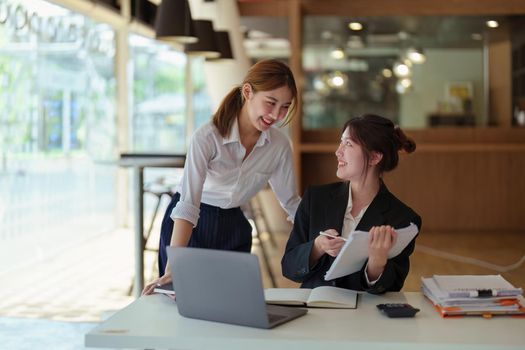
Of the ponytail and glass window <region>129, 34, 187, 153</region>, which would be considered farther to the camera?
glass window <region>129, 34, 187, 153</region>

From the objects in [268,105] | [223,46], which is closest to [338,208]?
[268,105]

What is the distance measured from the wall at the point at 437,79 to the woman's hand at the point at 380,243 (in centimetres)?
674

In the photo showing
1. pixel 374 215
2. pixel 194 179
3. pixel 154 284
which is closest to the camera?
pixel 154 284

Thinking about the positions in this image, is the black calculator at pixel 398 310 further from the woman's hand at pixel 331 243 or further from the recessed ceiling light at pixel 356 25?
the recessed ceiling light at pixel 356 25

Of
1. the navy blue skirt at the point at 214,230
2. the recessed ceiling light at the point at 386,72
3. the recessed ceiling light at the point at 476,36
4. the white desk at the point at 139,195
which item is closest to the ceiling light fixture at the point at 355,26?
the recessed ceiling light at the point at 386,72

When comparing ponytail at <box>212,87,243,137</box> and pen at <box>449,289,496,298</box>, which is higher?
ponytail at <box>212,87,243,137</box>

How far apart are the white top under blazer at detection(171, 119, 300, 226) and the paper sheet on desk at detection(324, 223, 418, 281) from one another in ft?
2.21

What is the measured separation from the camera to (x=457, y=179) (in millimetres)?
8406

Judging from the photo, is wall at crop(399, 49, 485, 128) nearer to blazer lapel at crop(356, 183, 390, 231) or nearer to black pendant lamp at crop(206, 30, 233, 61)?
black pendant lamp at crop(206, 30, 233, 61)

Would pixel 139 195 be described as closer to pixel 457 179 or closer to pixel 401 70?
pixel 457 179

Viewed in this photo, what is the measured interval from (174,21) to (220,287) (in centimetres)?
387

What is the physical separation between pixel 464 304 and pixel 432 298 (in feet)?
0.36

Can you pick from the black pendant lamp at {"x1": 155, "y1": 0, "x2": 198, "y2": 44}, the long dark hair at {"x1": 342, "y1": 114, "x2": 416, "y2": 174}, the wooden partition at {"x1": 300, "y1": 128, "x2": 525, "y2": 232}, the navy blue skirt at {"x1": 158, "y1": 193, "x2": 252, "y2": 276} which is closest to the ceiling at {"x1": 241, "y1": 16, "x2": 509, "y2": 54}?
the wooden partition at {"x1": 300, "y1": 128, "x2": 525, "y2": 232}

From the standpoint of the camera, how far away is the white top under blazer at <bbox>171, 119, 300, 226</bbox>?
8.44ft
